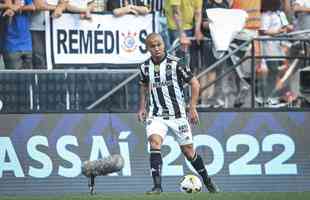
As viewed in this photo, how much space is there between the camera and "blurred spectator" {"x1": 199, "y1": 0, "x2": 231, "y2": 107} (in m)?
17.7

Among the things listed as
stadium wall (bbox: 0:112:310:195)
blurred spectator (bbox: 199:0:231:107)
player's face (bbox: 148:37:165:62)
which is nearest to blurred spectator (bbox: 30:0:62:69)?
stadium wall (bbox: 0:112:310:195)

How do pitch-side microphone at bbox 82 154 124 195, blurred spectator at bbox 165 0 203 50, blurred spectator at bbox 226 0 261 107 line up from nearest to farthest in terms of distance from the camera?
pitch-side microphone at bbox 82 154 124 195 < blurred spectator at bbox 165 0 203 50 < blurred spectator at bbox 226 0 261 107

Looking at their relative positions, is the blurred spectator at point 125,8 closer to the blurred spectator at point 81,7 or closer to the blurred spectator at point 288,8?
the blurred spectator at point 81,7

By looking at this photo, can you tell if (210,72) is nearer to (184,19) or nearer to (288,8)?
(184,19)

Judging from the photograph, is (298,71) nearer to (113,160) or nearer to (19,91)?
(19,91)

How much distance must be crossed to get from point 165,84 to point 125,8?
2.64 meters

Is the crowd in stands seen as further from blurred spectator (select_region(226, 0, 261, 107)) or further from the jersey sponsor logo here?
the jersey sponsor logo

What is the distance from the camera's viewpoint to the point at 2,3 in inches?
662

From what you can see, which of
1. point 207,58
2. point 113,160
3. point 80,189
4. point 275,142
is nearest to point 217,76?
point 207,58

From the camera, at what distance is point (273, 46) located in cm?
1817

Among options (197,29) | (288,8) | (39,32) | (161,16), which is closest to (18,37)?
(39,32)

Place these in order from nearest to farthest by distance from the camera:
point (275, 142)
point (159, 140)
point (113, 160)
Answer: point (113, 160)
point (159, 140)
point (275, 142)

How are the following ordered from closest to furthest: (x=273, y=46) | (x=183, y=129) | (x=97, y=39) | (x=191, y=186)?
(x=191, y=186) → (x=183, y=129) → (x=97, y=39) → (x=273, y=46)

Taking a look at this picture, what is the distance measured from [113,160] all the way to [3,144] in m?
4.24
